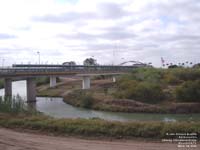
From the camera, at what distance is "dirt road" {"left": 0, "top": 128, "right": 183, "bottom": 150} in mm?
17219

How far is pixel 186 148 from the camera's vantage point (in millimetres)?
16391

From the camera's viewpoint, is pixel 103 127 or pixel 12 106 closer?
pixel 103 127

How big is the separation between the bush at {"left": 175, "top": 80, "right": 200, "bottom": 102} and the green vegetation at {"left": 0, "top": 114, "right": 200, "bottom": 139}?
51.0 m

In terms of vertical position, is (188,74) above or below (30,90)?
above

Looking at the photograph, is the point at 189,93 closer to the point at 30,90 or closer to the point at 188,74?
the point at 188,74

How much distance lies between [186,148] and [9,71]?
232 ft

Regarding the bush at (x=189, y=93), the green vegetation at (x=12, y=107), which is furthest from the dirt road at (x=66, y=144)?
the bush at (x=189, y=93)

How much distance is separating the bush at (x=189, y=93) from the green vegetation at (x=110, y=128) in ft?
167

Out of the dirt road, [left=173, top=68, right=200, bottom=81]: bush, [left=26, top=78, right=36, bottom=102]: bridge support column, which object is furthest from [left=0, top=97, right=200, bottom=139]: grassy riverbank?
[left=173, top=68, right=200, bottom=81]: bush

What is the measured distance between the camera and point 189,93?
235 feet

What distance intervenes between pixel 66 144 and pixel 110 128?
367 centimetres

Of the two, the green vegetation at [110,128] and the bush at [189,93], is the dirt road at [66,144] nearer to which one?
the green vegetation at [110,128]

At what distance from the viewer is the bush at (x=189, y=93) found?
233ft

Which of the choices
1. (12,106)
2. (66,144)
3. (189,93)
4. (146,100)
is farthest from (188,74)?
(66,144)
